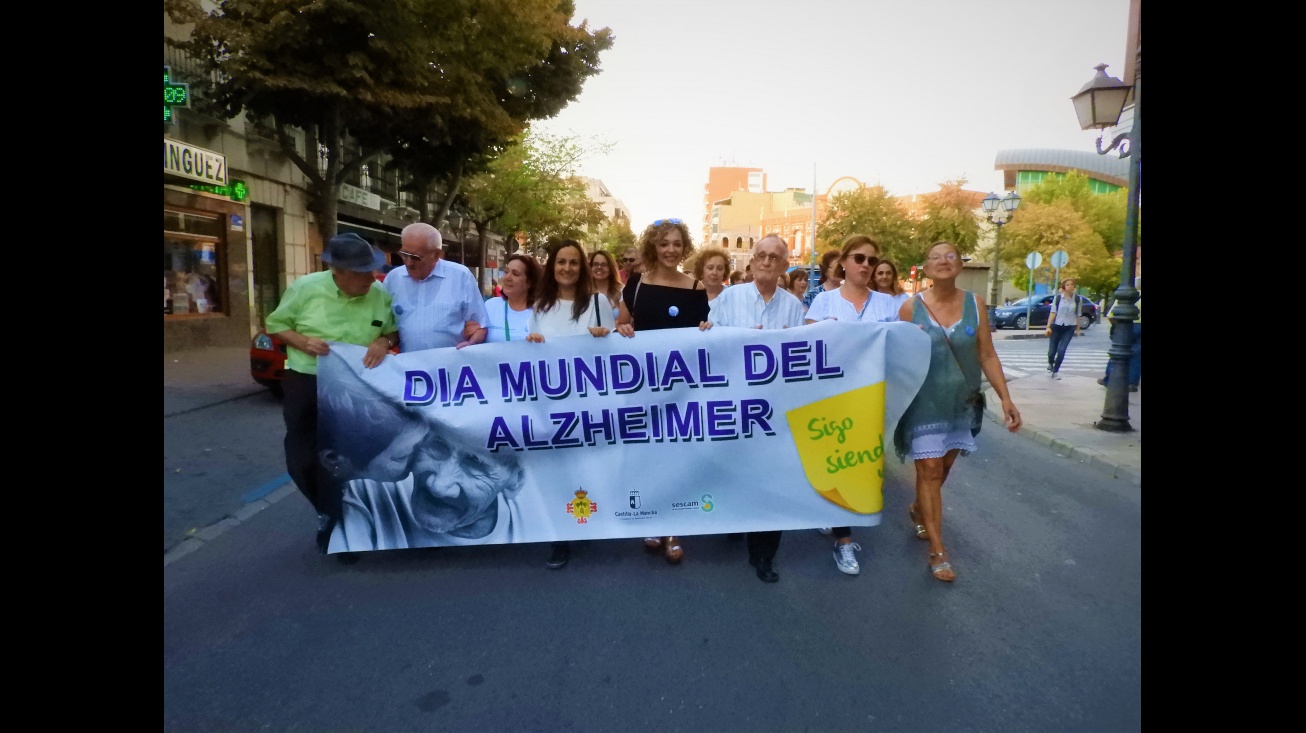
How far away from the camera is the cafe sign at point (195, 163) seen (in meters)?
13.0

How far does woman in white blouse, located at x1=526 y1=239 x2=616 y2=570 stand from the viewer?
416 cm

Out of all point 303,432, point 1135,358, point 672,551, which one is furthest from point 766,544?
point 1135,358

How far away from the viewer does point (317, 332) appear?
3990 millimetres

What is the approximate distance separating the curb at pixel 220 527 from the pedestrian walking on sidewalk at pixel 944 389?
413cm

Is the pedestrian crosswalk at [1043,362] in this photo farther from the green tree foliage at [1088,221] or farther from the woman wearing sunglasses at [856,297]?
the green tree foliage at [1088,221]

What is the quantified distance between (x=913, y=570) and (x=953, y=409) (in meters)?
0.91

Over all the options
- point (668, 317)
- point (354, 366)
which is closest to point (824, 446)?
point (668, 317)

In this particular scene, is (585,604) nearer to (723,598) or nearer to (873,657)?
(723,598)

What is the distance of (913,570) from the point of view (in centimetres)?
398

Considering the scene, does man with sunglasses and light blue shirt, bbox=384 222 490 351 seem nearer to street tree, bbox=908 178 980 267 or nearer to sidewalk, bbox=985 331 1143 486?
sidewalk, bbox=985 331 1143 486

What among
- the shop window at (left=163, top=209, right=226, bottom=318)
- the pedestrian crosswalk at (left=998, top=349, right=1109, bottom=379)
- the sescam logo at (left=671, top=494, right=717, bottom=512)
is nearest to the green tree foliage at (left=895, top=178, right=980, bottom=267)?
the pedestrian crosswalk at (left=998, top=349, right=1109, bottom=379)

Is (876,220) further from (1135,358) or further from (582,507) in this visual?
(582,507)

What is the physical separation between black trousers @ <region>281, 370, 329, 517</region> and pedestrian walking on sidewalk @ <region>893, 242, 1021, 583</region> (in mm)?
3297
